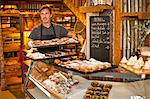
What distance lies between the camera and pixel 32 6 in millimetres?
8797

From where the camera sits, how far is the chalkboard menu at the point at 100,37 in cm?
326

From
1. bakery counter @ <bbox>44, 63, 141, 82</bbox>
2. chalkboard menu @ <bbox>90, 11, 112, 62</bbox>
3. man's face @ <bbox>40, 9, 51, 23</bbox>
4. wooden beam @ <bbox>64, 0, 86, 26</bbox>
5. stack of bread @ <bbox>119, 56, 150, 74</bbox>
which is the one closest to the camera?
bakery counter @ <bbox>44, 63, 141, 82</bbox>

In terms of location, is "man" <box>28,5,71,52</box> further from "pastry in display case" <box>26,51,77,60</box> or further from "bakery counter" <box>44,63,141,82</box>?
"bakery counter" <box>44,63,141,82</box>

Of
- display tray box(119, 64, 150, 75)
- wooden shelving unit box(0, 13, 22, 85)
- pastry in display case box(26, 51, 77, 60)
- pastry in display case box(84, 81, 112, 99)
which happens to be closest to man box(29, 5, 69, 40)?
pastry in display case box(26, 51, 77, 60)

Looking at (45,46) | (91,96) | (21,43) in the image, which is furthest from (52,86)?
(21,43)

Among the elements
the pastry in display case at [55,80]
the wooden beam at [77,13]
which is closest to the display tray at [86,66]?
the pastry in display case at [55,80]

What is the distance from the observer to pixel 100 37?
341 cm

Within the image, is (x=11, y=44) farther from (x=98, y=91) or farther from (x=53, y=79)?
(x=98, y=91)

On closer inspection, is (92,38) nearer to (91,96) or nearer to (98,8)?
(98,8)

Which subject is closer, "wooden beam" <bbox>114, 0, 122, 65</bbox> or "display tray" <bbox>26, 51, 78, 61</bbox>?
"wooden beam" <bbox>114, 0, 122, 65</bbox>

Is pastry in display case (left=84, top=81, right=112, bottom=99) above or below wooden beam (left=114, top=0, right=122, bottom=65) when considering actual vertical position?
below

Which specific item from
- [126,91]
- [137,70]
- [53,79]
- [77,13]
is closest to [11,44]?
[77,13]

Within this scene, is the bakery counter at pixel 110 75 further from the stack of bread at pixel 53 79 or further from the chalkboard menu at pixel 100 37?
the chalkboard menu at pixel 100 37

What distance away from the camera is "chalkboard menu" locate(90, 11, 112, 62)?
10.7ft
